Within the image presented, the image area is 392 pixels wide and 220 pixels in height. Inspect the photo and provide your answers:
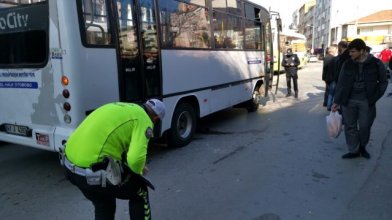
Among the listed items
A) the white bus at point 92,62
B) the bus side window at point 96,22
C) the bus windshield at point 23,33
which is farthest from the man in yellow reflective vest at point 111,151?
the bus windshield at point 23,33

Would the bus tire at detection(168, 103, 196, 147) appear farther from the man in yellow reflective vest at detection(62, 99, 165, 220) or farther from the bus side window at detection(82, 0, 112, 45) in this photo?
the man in yellow reflective vest at detection(62, 99, 165, 220)

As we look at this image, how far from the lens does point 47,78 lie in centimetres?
455

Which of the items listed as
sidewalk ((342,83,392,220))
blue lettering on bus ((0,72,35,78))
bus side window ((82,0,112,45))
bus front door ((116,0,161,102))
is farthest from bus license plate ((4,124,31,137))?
sidewalk ((342,83,392,220))

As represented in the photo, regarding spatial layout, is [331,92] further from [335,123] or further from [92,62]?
[92,62]

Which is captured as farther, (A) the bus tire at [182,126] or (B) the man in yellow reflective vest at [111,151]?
(A) the bus tire at [182,126]

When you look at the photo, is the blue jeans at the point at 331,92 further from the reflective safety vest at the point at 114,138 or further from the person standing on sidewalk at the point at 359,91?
the reflective safety vest at the point at 114,138

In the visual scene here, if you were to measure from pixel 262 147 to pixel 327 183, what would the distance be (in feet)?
5.90

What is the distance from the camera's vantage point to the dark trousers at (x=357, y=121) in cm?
534

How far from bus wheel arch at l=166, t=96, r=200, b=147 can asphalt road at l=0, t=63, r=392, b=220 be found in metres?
0.18

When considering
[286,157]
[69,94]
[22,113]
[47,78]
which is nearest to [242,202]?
[286,157]

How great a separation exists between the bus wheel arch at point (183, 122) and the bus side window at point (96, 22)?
1.95m

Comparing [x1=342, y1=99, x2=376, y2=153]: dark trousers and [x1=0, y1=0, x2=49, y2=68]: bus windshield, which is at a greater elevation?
[x1=0, y1=0, x2=49, y2=68]: bus windshield

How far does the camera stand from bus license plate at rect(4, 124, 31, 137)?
16.1 ft

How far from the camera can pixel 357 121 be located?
5.64 meters
